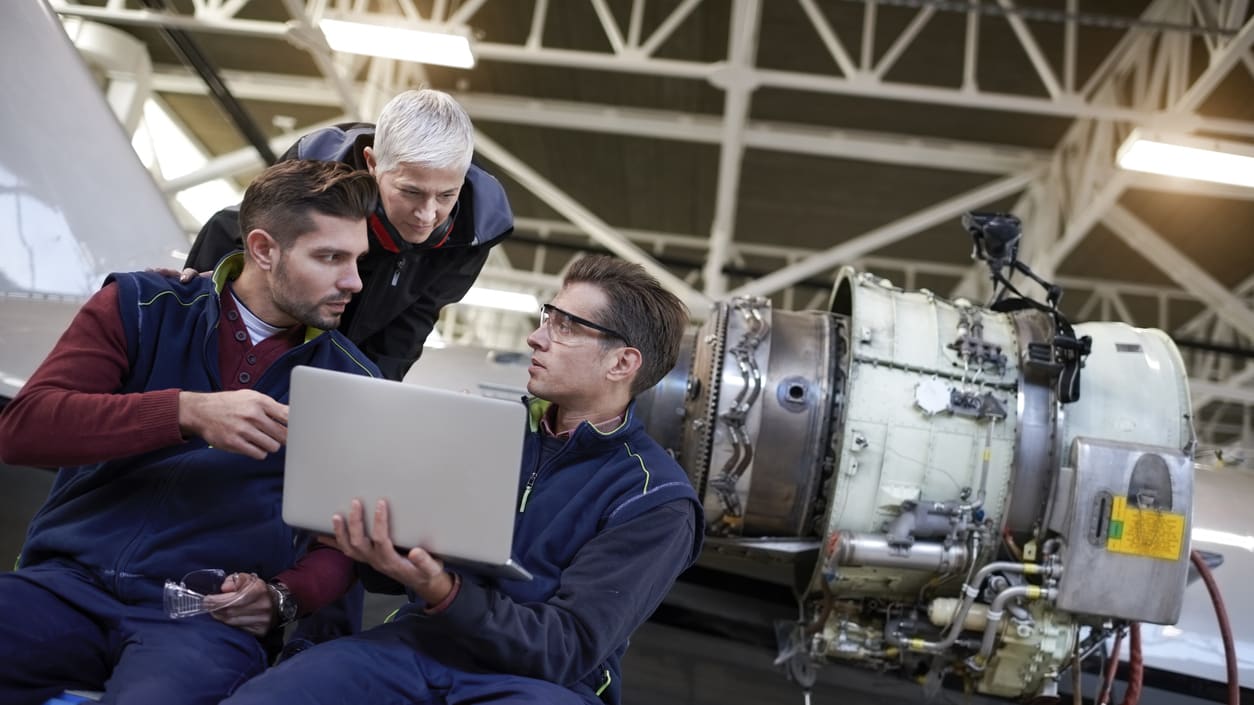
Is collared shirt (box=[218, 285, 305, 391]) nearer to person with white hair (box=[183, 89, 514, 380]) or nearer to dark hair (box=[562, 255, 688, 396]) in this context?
person with white hair (box=[183, 89, 514, 380])

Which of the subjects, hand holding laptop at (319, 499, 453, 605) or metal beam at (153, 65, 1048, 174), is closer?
hand holding laptop at (319, 499, 453, 605)

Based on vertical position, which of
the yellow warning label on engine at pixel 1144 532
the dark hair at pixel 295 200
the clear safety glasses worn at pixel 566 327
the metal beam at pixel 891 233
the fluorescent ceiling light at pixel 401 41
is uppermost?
the fluorescent ceiling light at pixel 401 41

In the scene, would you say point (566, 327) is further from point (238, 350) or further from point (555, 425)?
point (238, 350)

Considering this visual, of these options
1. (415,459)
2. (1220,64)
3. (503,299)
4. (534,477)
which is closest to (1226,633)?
(534,477)

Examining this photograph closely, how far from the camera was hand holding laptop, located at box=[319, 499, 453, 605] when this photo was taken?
5.96ft

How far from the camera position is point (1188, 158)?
24.3 feet

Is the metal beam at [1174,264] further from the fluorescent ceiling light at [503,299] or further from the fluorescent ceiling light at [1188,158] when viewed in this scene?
the fluorescent ceiling light at [503,299]

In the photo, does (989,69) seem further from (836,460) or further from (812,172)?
(836,460)

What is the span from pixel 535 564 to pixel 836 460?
1.72 metres

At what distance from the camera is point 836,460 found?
368 cm

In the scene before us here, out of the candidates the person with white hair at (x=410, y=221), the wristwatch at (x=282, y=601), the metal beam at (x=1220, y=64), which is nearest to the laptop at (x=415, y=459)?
the wristwatch at (x=282, y=601)

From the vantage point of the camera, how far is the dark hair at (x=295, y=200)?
2.35m

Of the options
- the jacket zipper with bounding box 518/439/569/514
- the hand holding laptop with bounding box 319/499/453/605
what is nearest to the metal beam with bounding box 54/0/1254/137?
the jacket zipper with bounding box 518/439/569/514

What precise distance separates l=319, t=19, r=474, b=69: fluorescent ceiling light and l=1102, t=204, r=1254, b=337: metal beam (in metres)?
6.40
